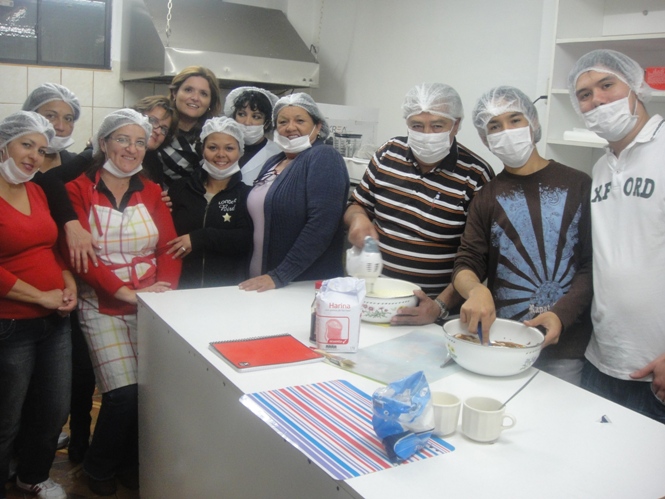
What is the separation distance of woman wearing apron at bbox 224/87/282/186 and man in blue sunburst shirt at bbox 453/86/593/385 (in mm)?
1149

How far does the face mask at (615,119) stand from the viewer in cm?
163

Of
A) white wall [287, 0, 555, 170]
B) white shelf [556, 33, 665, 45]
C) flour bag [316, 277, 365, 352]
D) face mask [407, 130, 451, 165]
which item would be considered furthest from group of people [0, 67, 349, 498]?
white wall [287, 0, 555, 170]

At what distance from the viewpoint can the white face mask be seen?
107 inches

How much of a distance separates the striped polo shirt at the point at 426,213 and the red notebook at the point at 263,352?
60 cm

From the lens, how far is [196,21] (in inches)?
143

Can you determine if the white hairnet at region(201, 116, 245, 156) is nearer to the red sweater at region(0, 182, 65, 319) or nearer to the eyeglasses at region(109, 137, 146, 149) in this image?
the eyeglasses at region(109, 137, 146, 149)

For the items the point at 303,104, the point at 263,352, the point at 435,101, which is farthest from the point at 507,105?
the point at 263,352

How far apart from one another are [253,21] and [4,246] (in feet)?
8.20

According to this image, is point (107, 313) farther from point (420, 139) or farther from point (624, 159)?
point (624, 159)

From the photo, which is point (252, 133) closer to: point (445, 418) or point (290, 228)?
point (290, 228)

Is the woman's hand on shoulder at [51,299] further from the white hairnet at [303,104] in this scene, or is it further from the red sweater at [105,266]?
the white hairnet at [303,104]

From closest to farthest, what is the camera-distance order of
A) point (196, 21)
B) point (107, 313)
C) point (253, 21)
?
point (107, 313)
point (196, 21)
point (253, 21)

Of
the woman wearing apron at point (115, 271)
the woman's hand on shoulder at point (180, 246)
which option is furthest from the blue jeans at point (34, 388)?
the woman's hand on shoulder at point (180, 246)

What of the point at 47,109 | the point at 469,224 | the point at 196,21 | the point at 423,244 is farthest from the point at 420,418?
the point at 196,21
